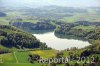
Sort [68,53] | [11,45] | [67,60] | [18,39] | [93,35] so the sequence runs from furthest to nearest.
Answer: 1. [93,35]
2. [18,39]
3. [11,45]
4. [68,53]
5. [67,60]

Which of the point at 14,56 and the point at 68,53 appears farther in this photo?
Result: the point at 68,53

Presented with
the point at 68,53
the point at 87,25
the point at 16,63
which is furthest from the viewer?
the point at 87,25

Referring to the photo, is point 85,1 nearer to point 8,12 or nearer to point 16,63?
point 8,12

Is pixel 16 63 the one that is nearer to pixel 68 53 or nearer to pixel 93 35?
Answer: pixel 68 53

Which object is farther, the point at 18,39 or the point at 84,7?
the point at 84,7

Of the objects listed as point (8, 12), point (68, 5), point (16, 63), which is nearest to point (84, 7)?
point (68, 5)

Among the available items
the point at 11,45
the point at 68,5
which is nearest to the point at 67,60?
the point at 11,45

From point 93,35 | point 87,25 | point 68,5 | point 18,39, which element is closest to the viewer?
point 18,39

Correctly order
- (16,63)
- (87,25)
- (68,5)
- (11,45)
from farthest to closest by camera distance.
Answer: (68,5)
(87,25)
(11,45)
(16,63)
